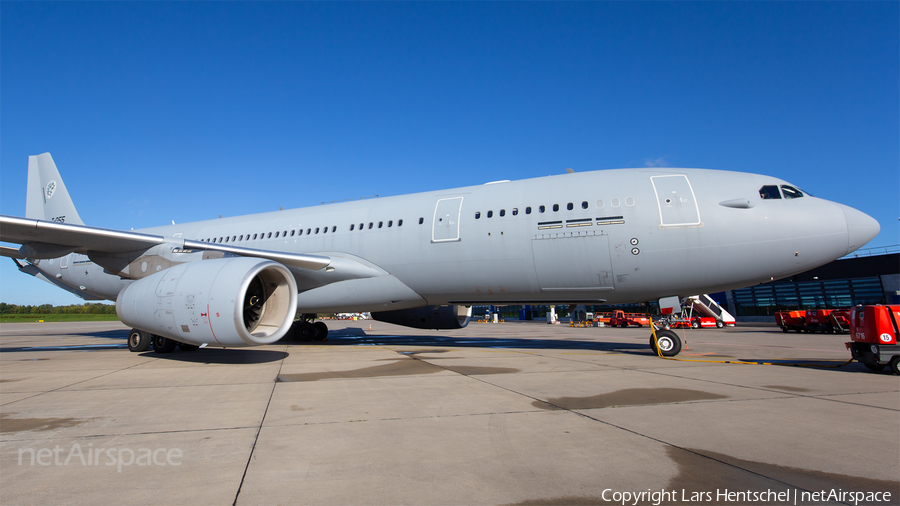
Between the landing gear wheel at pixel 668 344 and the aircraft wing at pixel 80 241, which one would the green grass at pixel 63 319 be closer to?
the aircraft wing at pixel 80 241

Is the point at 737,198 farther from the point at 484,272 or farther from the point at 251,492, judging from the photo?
the point at 251,492

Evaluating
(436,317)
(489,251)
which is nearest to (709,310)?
(436,317)

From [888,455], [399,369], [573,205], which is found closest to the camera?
[888,455]

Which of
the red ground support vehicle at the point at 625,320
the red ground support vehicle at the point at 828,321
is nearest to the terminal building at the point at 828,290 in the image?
the red ground support vehicle at the point at 625,320

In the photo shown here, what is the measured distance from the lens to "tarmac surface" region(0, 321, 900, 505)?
8.87 ft

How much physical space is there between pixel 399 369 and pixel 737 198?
7398 millimetres

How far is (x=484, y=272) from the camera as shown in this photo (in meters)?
10.8

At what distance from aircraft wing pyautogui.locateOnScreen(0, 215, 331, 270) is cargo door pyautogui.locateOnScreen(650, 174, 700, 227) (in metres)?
8.14

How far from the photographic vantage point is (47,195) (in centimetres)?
1612

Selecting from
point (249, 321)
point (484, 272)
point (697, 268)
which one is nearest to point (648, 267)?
point (697, 268)

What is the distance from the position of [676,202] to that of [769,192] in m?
1.78

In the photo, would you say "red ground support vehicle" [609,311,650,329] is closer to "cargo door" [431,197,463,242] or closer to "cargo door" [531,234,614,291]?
"cargo door" [531,234,614,291]

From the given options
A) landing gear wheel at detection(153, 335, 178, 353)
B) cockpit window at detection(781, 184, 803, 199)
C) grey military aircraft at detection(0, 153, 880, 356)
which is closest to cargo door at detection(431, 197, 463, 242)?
grey military aircraft at detection(0, 153, 880, 356)

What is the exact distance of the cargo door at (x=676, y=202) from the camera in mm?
9211
